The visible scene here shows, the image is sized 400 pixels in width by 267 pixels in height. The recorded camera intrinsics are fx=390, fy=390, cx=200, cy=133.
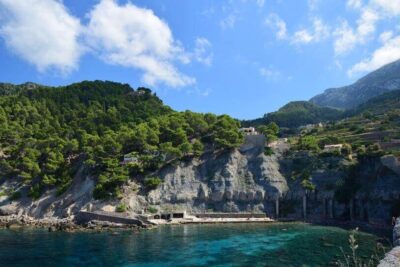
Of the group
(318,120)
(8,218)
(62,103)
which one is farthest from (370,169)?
(318,120)

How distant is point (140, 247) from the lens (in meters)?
45.6

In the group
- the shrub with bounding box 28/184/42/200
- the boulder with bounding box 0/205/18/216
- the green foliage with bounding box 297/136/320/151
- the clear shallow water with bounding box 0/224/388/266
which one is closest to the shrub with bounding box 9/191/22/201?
the shrub with bounding box 28/184/42/200

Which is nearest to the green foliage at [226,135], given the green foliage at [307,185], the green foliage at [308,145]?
the green foliage at [308,145]

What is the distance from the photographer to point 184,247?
45.7 metres

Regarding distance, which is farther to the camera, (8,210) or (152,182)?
(152,182)

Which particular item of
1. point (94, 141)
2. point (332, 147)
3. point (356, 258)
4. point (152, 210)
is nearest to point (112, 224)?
point (152, 210)

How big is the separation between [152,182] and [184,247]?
33560 mm

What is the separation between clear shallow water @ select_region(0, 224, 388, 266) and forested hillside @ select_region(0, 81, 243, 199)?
23.0 m

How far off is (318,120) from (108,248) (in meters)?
171

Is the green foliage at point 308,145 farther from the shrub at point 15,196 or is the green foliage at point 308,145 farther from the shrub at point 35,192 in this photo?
the shrub at point 15,196

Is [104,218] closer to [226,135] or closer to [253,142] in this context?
[226,135]

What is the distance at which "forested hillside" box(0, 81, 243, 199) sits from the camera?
82.9 m

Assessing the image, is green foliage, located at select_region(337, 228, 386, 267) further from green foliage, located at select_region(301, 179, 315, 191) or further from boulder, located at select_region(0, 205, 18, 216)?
boulder, located at select_region(0, 205, 18, 216)

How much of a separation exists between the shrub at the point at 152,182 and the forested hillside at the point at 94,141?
371 cm
